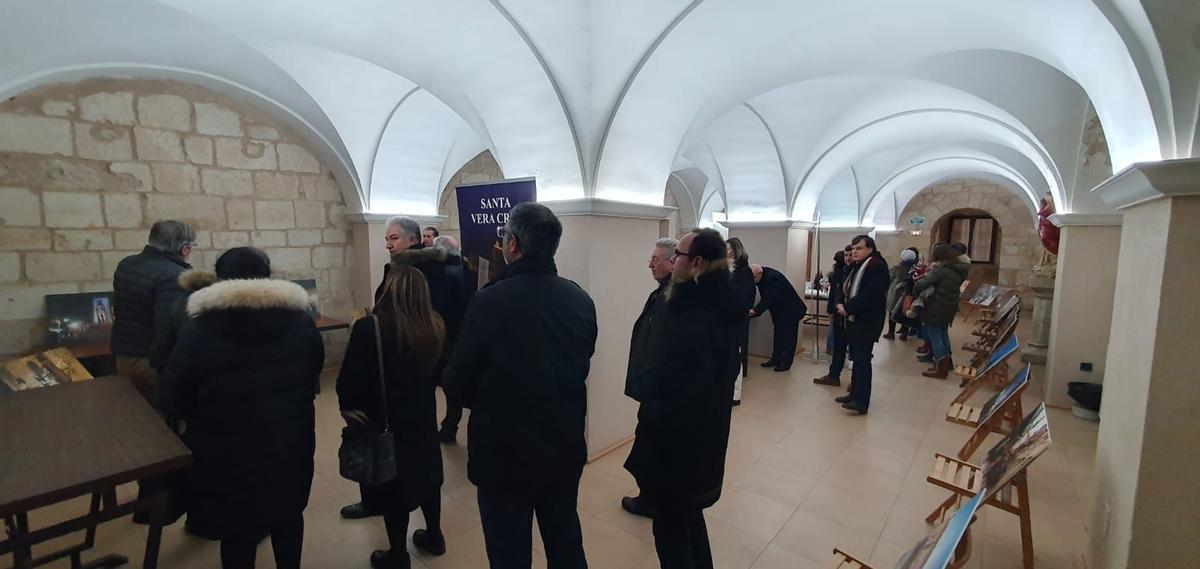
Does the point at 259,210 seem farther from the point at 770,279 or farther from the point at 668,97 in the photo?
the point at 770,279

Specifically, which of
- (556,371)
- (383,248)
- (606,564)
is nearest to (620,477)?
(606,564)

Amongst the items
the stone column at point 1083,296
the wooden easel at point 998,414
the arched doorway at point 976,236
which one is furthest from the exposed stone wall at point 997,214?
the wooden easel at point 998,414

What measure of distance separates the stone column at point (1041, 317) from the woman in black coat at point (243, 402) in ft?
26.1

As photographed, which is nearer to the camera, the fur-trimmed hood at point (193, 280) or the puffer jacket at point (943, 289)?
the fur-trimmed hood at point (193, 280)

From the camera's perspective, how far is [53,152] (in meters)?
3.87

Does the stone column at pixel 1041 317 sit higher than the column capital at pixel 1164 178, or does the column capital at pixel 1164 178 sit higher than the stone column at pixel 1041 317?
the column capital at pixel 1164 178

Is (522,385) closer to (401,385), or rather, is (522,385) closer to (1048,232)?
(401,385)

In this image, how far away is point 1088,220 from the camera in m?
4.43

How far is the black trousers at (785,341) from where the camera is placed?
592cm

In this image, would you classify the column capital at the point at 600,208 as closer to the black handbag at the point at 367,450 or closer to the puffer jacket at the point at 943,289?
the black handbag at the point at 367,450

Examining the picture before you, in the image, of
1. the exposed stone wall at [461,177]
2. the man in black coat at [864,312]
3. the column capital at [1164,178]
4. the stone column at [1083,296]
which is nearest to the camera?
the column capital at [1164,178]

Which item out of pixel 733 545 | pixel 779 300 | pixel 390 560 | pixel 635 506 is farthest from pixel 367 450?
pixel 779 300

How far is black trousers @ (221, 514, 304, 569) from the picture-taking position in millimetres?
1806

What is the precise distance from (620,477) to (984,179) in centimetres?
1384
